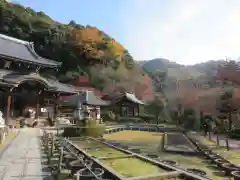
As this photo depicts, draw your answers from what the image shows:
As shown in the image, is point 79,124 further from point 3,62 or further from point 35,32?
point 35,32

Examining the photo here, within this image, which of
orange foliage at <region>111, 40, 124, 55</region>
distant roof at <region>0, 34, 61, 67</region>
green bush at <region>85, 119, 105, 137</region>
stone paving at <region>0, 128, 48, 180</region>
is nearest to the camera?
stone paving at <region>0, 128, 48, 180</region>

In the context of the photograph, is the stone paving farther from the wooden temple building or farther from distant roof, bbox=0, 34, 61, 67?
distant roof, bbox=0, 34, 61, 67

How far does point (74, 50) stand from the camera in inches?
2058

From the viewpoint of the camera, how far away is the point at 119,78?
4947cm

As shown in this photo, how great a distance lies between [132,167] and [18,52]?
23857mm

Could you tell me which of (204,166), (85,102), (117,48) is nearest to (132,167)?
(204,166)

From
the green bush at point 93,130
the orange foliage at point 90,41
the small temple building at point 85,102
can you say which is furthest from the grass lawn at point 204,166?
the orange foliage at point 90,41

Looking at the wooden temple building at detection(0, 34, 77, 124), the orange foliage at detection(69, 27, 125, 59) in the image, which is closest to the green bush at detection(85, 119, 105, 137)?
the wooden temple building at detection(0, 34, 77, 124)

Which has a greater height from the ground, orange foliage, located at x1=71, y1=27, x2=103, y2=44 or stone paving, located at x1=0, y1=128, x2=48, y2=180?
orange foliage, located at x1=71, y1=27, x2=103, y2=44

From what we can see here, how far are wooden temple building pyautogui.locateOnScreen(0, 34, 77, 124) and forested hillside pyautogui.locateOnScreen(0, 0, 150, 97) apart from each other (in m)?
20.7

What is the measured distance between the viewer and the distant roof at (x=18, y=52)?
955 inches

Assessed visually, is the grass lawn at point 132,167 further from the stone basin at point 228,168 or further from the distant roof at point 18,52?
the distant roof at point 18,52

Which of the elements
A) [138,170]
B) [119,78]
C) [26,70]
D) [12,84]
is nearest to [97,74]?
[119,78]

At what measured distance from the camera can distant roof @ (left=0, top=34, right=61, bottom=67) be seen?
24263 millimetres
